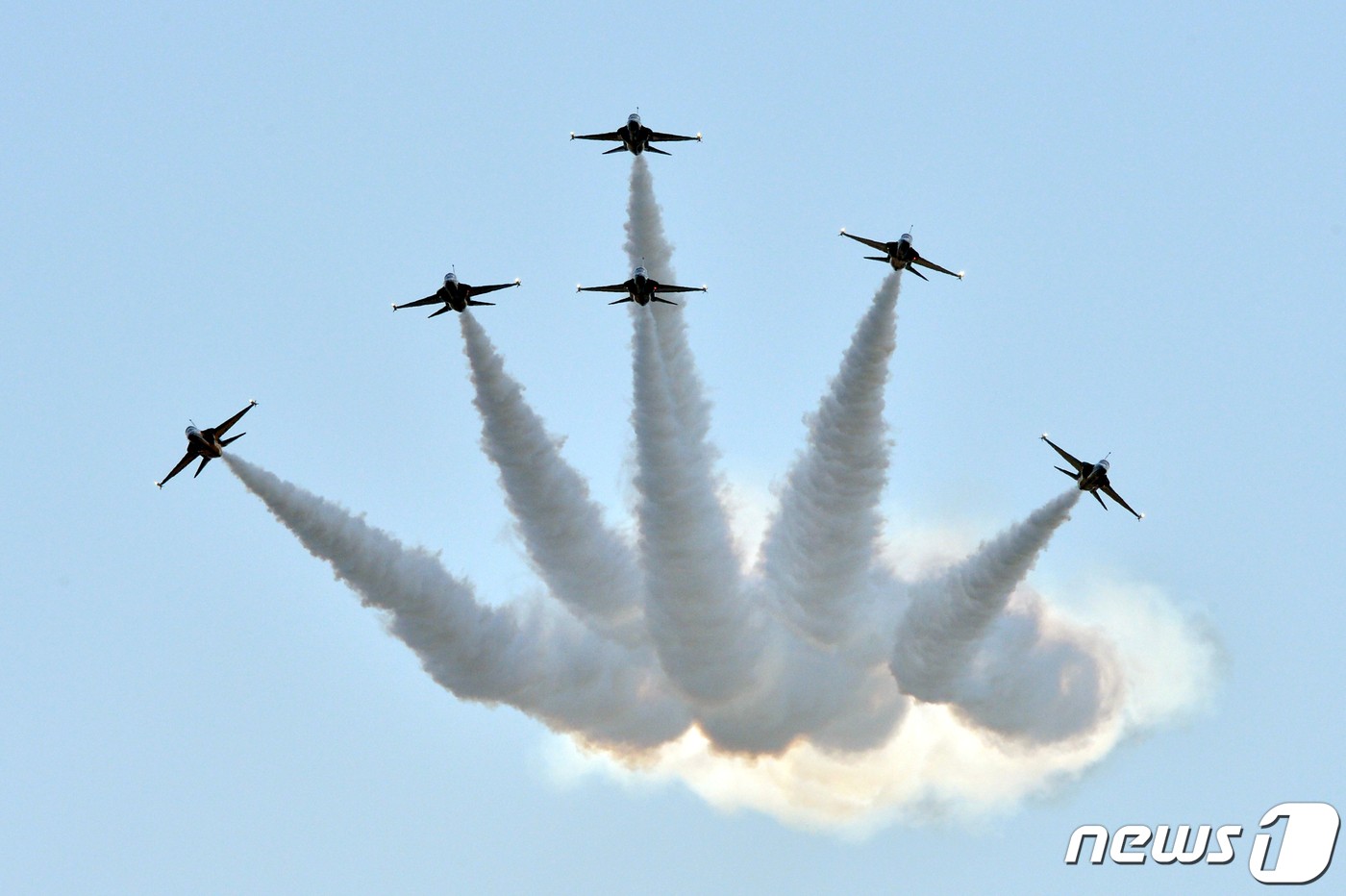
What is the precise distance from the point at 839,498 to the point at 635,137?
17725mm

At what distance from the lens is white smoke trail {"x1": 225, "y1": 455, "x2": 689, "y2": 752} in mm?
82500

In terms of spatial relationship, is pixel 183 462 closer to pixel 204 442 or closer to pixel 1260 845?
pixel 204 442

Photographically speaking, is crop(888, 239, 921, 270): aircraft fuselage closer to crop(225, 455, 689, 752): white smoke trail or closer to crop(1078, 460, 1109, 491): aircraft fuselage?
crop(1078, 460, 1109, 491): aircraft fuselage

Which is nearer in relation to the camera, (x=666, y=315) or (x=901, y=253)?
(x=901, y=253)

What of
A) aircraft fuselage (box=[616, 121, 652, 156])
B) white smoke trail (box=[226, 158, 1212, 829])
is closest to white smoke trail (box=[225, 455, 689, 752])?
white smoke trail (box=[226, 158, 1212, 829])

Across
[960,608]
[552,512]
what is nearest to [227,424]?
[552,512]

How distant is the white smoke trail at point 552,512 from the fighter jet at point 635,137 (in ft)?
32.2

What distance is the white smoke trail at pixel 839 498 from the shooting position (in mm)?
84875

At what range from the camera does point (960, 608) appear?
87688 mm

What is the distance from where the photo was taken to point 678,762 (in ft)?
325

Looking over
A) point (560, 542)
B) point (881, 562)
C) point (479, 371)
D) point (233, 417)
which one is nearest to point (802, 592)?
point (881, 562)

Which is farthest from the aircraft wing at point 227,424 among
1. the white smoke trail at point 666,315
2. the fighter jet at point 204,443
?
the white smoke trail at point 666,315

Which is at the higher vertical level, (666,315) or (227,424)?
(666,315)

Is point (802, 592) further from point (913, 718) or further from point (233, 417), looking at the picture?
point (233, 417)
